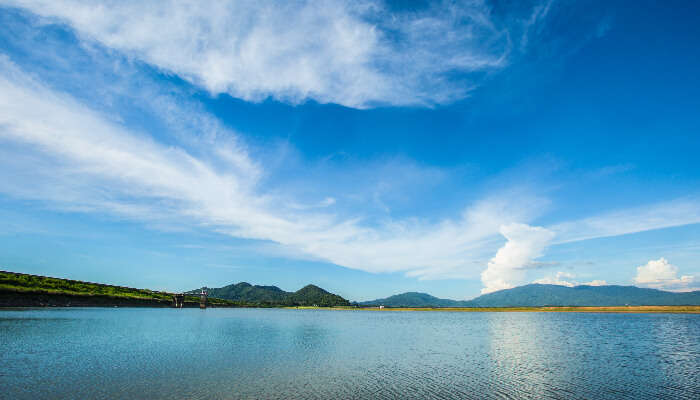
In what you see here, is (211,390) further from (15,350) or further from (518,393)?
(15,350)

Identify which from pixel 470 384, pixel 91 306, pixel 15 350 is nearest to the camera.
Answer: pixel 470 384

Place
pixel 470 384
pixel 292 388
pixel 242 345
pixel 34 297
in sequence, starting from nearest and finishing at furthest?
pixel 292 388
pixel 470 384
pixel 242 345
pixel 34 297

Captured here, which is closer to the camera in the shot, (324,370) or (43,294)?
(324,370)

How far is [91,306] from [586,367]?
671 ft

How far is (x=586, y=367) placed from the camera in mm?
35125

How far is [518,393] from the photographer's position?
2500 cm

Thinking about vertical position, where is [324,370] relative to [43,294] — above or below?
below

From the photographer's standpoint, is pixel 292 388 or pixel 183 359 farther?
pixel 183 359

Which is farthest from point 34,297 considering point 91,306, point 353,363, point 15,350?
point 353,363

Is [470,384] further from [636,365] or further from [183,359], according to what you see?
[183,359]

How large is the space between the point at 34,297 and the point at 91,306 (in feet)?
141

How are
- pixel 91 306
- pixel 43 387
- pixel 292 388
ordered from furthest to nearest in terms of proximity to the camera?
pixel 91 306 < pixel 292 388 < pixel 43 387

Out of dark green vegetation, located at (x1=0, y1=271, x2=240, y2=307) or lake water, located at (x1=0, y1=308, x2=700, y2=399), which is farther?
dark green vegetation, located at (x1=0, y1=271, x2=240, y2=307)

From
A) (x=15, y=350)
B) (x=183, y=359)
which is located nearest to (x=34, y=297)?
(x=15, y=350)
